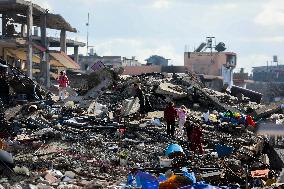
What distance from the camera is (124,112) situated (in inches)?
784

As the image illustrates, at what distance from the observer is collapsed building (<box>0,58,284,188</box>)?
1140cm

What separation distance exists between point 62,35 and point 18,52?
23.3 feet

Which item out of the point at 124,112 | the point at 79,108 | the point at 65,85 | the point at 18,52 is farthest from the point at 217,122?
the point at 18,52

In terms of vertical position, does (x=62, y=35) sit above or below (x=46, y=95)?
above

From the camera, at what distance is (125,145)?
14969 mm

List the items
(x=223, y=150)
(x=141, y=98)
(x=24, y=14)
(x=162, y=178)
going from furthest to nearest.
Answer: (x=24, y=14) → (x=141, y=98) → (x=223, y=150) → (x=162, y=178)

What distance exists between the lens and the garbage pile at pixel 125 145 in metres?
11.1

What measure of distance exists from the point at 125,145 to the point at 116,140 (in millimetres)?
756

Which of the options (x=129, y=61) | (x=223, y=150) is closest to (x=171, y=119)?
(x=223, y=150)

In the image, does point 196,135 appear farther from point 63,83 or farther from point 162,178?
point 63,83

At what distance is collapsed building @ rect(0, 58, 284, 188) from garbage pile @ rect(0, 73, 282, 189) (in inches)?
1.0

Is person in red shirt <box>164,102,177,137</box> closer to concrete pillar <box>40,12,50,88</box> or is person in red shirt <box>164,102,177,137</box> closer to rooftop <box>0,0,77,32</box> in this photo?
rooftop <box>0,0,77,32</box>

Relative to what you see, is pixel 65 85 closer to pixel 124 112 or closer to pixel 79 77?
pixel 124 112

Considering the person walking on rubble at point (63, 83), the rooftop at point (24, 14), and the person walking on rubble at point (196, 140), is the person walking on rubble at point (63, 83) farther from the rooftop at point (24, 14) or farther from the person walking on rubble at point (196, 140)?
the rooftop at point (24, 14)
